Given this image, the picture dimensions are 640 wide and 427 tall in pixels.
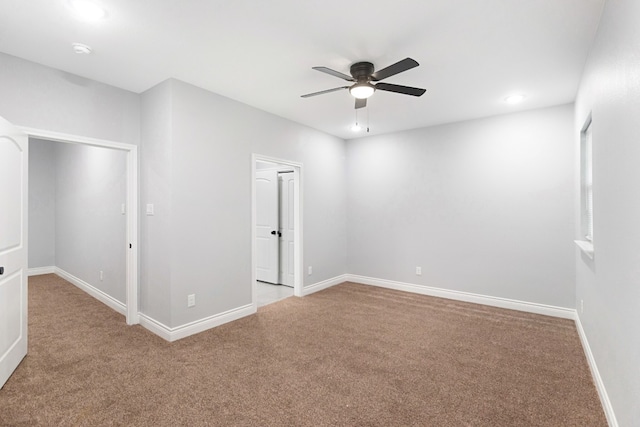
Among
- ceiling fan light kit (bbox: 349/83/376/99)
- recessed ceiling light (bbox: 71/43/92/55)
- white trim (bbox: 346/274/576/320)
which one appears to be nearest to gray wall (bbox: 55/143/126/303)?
recessed ceiling light (bbox: 71/43/92/55)

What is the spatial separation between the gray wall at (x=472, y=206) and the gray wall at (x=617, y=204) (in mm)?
1544

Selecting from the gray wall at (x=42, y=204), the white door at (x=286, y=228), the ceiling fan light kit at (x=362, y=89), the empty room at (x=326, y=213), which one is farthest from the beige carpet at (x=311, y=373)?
the gray wall at (x=42, y=204)

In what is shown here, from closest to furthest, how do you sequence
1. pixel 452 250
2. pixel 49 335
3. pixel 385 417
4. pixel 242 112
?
pixel 385 417 < pixel 49 335 < pixel 242 112 < pixel 452 250

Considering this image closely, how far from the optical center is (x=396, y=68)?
7.80ft

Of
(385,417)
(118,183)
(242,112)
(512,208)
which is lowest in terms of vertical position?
(385,417)

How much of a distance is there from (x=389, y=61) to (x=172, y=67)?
2.02 m

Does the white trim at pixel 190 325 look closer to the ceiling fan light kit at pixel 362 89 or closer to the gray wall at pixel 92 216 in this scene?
the gray wall at pixel 92 216

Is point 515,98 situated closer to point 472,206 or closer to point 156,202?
point 472,206

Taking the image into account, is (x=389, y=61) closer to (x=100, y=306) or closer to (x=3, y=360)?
(x=3, y=360)

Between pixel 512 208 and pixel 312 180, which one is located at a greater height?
pixel 312 180

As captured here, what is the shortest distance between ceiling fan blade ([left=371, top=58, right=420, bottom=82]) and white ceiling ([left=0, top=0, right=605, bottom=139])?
0.22 metres

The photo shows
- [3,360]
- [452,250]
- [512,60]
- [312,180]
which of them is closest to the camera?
[3,360]

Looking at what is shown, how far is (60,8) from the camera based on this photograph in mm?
2051

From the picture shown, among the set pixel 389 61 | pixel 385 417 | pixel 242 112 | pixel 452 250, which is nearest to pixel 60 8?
pixel 242 112
